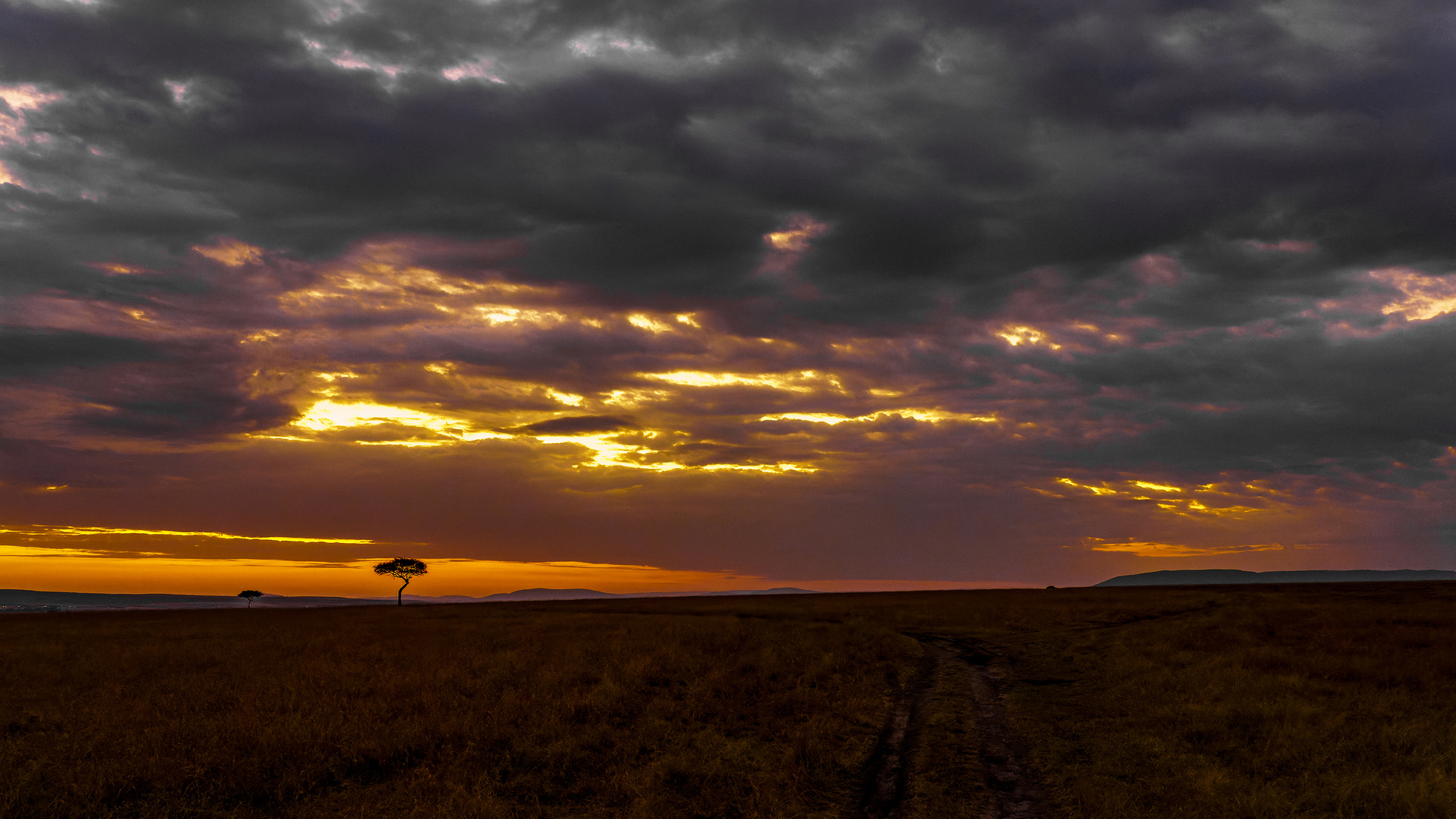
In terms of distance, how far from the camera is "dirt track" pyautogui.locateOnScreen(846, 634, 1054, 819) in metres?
13.8

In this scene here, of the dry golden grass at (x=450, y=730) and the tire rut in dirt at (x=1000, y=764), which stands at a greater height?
the dry golden grass at (x=450, y=730)

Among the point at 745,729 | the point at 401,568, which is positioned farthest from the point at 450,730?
the point at 401,568

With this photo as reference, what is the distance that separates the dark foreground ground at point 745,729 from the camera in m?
14.1

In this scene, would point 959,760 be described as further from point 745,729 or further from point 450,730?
point 450,730

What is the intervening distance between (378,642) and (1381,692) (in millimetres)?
41358

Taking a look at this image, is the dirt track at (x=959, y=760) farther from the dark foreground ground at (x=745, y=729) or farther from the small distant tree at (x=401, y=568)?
the small distant tree at (x=401, y=568)

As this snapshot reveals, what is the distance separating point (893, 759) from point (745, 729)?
4335 mm

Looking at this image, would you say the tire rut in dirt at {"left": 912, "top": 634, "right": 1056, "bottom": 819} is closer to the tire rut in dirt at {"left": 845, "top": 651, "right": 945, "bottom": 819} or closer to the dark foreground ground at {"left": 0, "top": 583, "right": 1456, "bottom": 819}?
the dark foreground ground at {"left": 0, "top": 583, "right": 1456, "bottom": 819}

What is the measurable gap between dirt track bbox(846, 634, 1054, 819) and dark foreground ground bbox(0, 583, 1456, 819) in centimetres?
9

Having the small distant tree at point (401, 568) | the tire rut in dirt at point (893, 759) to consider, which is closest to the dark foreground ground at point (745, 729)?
the tire rut in dirt at point (893, 759)

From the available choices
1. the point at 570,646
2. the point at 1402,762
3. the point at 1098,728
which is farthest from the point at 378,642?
the point at 1402,762

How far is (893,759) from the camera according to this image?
55.7 feet

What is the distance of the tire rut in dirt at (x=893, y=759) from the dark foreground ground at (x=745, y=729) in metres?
0.08

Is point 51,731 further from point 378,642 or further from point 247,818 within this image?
point 378,642
